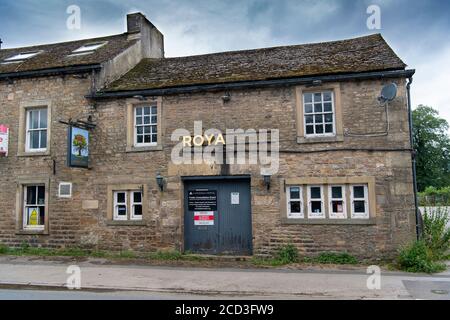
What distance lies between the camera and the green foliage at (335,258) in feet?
36.0

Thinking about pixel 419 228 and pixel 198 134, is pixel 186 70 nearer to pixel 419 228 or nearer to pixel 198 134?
pixel 198 134

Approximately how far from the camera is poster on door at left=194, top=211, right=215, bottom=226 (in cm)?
1242

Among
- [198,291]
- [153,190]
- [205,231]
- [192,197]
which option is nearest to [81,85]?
[153,190]

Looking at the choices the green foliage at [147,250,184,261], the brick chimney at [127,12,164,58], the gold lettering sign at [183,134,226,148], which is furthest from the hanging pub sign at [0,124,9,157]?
the gold lettering sign at [183,134,226,148]

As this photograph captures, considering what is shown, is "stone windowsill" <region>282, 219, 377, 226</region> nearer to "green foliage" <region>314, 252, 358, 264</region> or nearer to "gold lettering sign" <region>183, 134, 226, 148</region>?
"green foliage" <region>314, 252, 358, 264</region>

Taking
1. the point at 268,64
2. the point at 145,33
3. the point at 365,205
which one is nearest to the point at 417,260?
the point at 365,205

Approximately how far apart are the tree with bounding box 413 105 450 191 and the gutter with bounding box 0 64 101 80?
143 feet

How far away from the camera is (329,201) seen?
37.6 ft

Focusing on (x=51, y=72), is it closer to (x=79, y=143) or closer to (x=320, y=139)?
(x=79, y=143)

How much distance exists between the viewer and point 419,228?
11250 mm

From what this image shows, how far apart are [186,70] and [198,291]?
337 inches

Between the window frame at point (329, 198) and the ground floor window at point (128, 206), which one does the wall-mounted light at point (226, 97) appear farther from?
the ground floor window at point (128, 206)

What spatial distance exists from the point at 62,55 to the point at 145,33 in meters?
3.69
